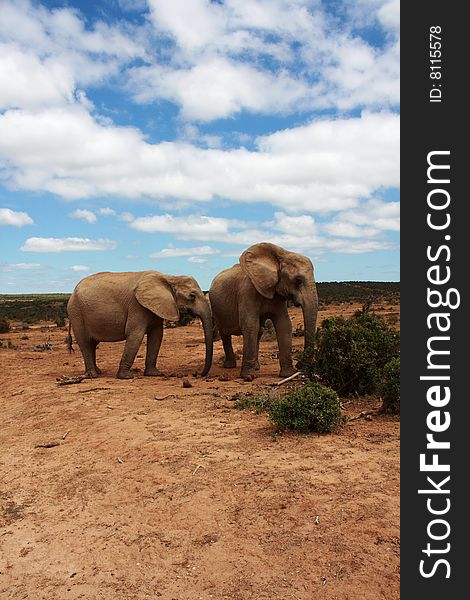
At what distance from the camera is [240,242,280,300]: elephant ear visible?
448 inches

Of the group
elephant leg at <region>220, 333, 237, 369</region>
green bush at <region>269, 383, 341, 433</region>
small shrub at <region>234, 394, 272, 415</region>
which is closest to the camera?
green bush at <region>269, 383, 341, 433</region>

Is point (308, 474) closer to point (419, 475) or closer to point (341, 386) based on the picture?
point (419, 475)

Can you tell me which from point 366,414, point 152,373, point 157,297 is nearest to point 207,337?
point 157,297

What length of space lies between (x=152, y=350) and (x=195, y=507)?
7.92 m

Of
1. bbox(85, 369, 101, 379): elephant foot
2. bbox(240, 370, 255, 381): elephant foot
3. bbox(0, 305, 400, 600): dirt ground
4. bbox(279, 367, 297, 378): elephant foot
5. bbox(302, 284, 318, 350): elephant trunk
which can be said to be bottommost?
bbox(0, 305, 400, 600): dirt ground

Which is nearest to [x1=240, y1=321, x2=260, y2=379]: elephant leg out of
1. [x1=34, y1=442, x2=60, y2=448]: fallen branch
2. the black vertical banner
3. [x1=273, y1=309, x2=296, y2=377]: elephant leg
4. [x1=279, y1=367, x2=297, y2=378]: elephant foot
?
[x1=273, y1=309, x2=296, y2=377]: elephant leg

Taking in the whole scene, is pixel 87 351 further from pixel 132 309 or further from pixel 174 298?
pixel 174 298

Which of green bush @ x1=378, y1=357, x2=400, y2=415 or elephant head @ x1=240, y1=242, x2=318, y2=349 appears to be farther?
elephant head @ x1=240, y1=242, x2=318, y2=349

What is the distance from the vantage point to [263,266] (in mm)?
11453

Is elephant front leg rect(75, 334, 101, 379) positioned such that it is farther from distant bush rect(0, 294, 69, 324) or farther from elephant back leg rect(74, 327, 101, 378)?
distant bush rect(0, 294, 69, 324)

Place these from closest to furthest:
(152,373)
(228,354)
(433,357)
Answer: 1. (433,357)
2. (152,373)
3. (228,354)

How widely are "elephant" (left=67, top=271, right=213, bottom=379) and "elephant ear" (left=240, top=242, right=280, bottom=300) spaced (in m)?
1.55

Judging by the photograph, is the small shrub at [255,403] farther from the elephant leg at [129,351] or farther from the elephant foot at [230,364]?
the elephant foot at [230,364]

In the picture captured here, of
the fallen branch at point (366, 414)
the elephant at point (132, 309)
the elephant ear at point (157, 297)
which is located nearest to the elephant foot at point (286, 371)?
the elephant at point (132, 309)
